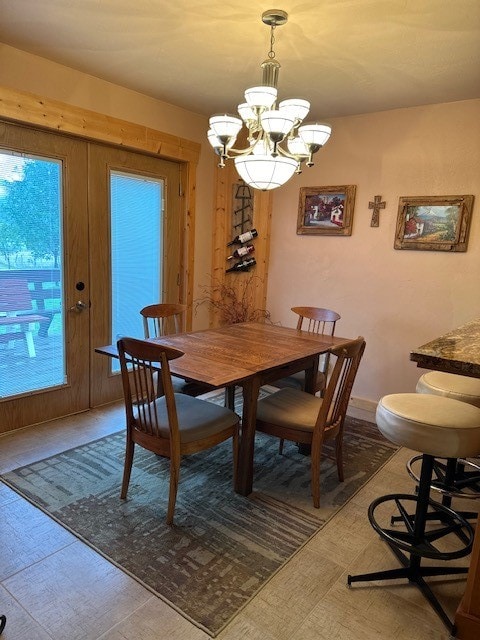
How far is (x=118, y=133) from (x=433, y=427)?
3.04 metres

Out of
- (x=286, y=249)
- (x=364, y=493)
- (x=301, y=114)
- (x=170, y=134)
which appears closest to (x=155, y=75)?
(x=170, y=134)

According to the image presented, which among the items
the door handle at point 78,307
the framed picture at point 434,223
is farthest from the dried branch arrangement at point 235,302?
the framed picture at point 434,223

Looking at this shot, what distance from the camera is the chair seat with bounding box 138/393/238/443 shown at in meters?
2.14

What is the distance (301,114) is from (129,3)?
103cm

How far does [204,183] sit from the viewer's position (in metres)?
4.16

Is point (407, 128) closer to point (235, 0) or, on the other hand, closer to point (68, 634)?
point (235, 0)

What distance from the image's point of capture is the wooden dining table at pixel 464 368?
1349 millimetres

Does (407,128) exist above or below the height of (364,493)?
above

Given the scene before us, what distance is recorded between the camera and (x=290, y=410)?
8.09 ft

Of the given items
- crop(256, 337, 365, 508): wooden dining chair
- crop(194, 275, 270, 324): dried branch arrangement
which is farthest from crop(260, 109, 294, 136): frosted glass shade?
crop(194, 275, 270, 324): dried branch arrangement

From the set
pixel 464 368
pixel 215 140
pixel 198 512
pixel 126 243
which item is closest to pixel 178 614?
pixel 198 512

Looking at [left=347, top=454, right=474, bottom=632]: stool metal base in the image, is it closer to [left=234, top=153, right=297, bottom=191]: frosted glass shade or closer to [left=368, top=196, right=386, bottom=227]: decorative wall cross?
[left=234, top=153, right=297, bottom=191]: frosted glass shade

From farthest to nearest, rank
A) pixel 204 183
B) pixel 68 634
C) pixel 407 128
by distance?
1. pixel 204 183
2. pixel 407 128
3. pixel 68 634

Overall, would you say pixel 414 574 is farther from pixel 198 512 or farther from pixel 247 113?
pixel 247 113
